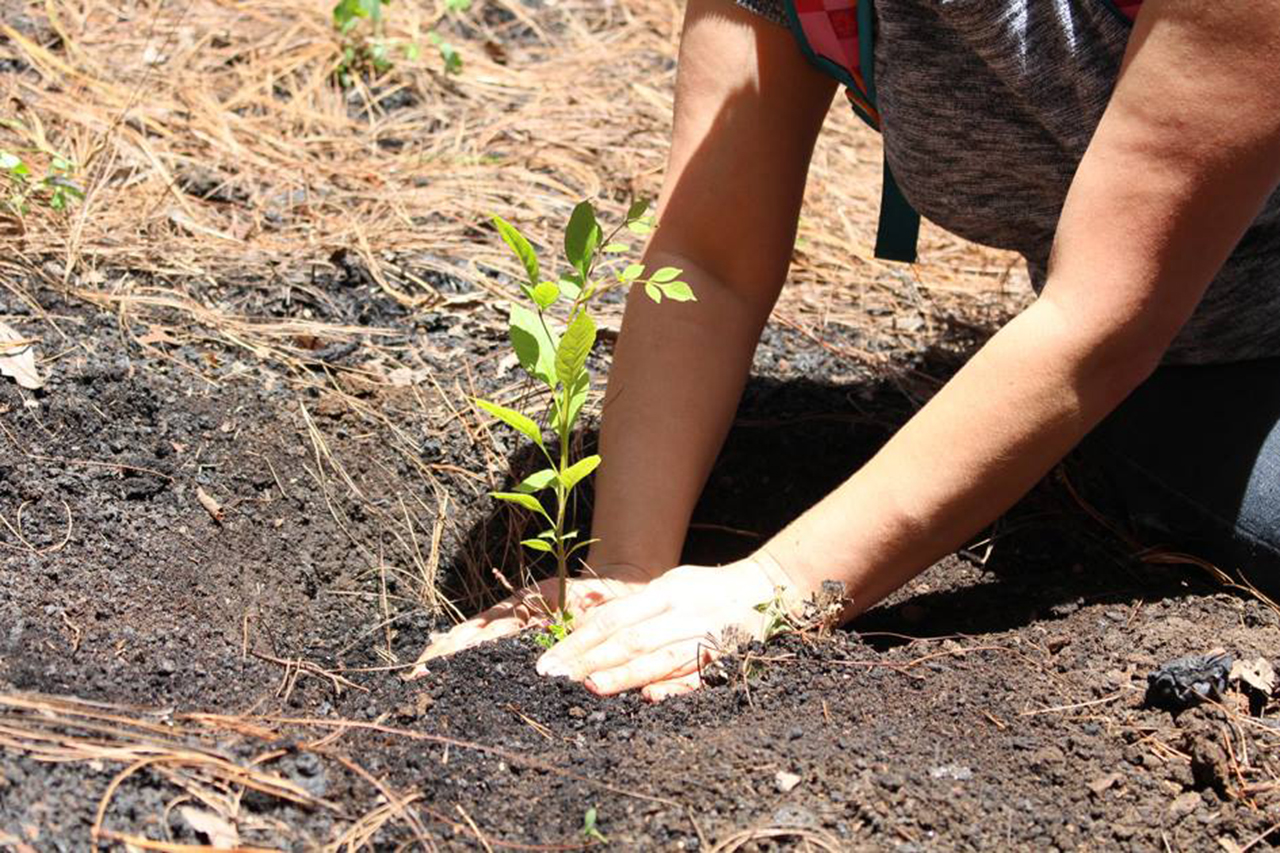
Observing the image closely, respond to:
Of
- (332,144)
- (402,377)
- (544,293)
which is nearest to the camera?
(544,293)

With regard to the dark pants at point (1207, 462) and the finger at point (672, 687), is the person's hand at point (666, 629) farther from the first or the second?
the dark pants at point (1207, 462)

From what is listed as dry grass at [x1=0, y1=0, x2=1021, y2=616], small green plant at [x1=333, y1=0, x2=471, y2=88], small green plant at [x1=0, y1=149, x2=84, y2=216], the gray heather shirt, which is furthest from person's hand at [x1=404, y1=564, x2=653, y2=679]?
small green plant at [x1=333, y1=0, x2=471, y2=88]

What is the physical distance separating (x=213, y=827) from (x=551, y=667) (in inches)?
20.4

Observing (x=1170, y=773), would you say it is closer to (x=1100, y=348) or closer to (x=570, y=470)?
(x=1100, y=348)

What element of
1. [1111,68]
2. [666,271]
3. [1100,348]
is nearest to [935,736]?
[1100,348]

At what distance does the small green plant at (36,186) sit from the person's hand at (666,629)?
1.47m

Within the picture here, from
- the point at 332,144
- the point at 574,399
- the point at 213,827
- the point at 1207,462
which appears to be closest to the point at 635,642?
the point at 574,399

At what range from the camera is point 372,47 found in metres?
3.47

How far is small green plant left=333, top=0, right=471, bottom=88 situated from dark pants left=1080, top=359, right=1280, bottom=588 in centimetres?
203

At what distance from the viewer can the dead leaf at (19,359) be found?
211 cm

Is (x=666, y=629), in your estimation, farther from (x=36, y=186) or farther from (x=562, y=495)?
(x=36, y=186)

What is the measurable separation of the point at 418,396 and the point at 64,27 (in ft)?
5.61

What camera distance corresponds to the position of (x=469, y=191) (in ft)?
9.94

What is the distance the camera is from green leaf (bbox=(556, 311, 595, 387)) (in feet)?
5.13
